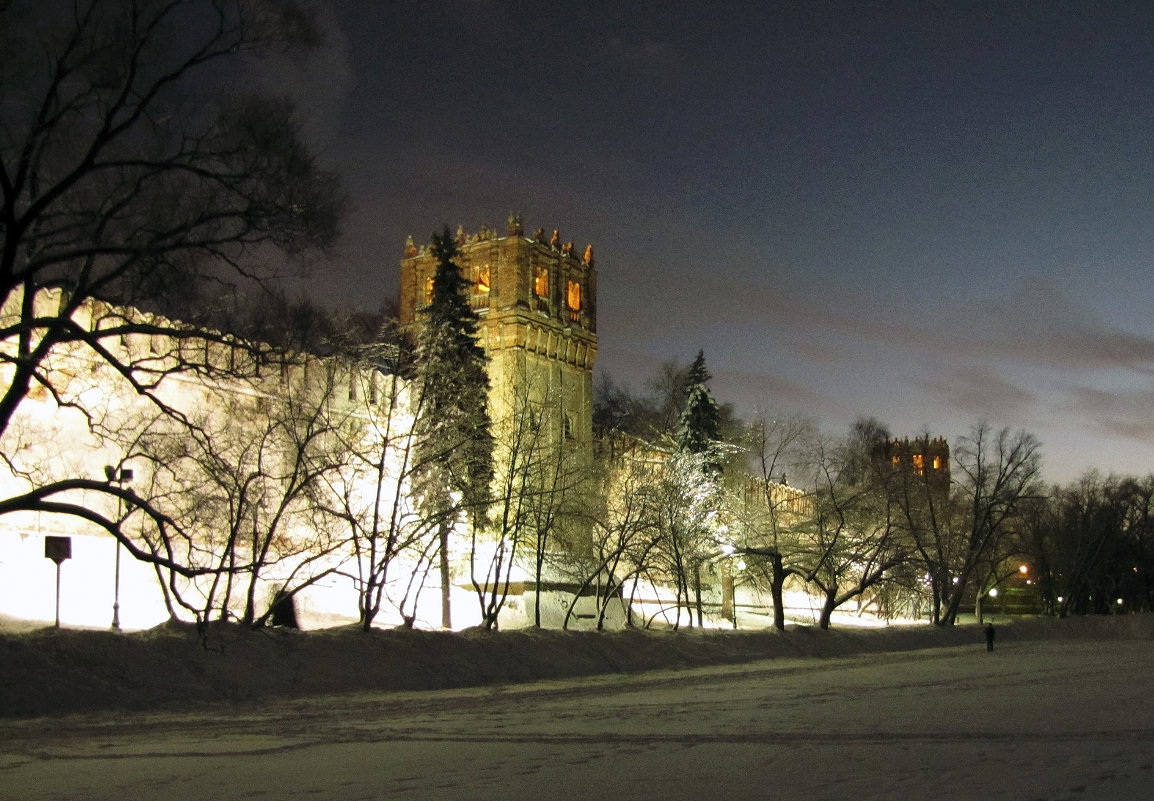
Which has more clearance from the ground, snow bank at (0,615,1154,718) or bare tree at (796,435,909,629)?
bare tree at (796,435,909,629)

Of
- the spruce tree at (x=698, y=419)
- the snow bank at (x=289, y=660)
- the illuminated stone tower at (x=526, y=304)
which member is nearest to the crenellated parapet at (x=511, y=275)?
the illuminated stone tower at (x=526, y=304)

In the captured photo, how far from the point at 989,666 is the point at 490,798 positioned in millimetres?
22158

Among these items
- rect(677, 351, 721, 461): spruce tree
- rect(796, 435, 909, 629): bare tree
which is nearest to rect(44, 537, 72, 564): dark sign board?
rect(796, 435, 909, 629): bare tree

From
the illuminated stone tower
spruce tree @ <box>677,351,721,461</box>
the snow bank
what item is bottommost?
the snow bank

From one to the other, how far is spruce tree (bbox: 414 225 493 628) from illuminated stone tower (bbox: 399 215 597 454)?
23040 millimetres

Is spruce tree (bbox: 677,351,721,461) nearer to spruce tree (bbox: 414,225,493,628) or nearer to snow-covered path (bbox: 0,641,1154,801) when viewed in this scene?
spruce tree (bbox: 414,225,493,628)

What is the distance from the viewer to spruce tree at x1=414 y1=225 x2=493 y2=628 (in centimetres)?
2803

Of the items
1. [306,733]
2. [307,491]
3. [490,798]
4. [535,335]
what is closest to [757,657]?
[307,491]

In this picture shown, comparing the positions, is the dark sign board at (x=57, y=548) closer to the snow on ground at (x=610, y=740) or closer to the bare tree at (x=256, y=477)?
the bare tree at (x=256, y=477)

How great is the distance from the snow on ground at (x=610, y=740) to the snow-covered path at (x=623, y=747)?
Answer: 3cm

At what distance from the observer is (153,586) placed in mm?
31594

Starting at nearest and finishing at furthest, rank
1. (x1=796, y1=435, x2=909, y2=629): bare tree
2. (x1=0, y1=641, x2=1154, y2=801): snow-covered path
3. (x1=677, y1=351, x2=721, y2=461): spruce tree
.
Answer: (x1=0, y1=641, x2=1154, y2=801): snow-covered path, (x1=796, y1=435, x2=909, y2=629): bare tree, (x1=677, y1=351, x2=721, y2=461): spruce tree

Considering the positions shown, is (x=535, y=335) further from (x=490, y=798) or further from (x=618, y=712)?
(x=490, y=798)

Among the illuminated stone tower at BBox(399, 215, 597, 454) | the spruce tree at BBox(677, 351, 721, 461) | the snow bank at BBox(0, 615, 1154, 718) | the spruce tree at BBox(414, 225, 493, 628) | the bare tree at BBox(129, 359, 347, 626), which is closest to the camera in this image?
the snow bank at BBox(0, 615, 1154, 718)
